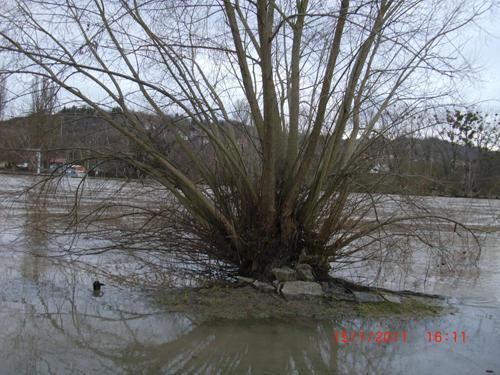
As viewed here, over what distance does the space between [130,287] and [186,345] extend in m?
2.38

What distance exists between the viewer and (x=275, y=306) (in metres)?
5.76

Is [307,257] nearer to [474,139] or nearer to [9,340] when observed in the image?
[9,340]

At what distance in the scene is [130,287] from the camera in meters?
6.53

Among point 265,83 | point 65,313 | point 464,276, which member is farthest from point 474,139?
point 65,313

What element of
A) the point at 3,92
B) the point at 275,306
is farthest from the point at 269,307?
the point at 3,92

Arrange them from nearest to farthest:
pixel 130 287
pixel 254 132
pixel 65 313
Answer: pixel 65 313, pixel 130 287, pixel 254 132

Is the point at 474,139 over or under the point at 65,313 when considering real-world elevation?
over

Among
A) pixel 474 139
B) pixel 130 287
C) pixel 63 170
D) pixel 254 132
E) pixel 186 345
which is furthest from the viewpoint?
pixel 474 139

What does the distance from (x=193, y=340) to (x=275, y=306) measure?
1.50 m

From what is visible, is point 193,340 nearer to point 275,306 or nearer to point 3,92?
point 275,306
